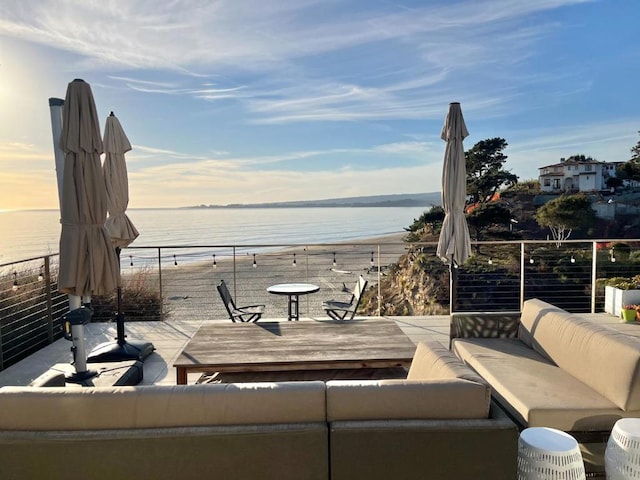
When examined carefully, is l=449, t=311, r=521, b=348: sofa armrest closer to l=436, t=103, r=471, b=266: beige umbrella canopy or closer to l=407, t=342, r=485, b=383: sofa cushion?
l=436, t=103, r=471, b=266: beige umbrella canopy

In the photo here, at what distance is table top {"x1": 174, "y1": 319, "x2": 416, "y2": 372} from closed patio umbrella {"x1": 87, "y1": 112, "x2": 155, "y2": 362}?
1.07m

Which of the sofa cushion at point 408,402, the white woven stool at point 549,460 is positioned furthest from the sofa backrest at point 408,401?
the white woven stool at point 549,460

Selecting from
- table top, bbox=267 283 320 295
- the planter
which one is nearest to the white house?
the planter

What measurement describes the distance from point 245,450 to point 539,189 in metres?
31.4

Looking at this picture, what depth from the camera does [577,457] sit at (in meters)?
1.68

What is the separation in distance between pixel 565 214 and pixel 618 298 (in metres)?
19.6

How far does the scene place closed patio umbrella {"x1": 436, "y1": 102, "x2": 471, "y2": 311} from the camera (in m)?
4.18

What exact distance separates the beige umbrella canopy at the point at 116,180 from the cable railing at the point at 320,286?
2.59ft

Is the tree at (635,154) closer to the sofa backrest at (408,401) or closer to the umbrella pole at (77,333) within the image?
the sofa backrest at (408,401)

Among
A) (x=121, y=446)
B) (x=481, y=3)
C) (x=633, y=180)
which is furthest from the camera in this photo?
(x=633, y=180)

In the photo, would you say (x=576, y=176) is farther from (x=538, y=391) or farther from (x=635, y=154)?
(x=538, y=391)

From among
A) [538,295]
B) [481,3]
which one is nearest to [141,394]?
[481,3]

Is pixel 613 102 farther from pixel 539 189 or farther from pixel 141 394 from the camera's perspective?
pixel 141 394

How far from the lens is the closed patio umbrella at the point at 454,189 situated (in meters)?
4.18
